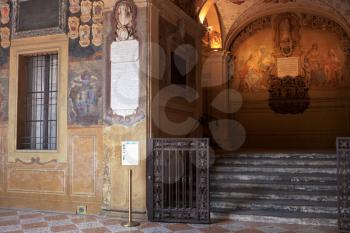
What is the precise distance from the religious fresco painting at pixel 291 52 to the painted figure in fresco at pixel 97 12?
6.87 meters

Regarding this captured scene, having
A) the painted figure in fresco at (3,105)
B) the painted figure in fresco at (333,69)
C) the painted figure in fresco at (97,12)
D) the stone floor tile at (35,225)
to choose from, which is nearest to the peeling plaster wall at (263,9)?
the painted figure in fresco at (333,69)

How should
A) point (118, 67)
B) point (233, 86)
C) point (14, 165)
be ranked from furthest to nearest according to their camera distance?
point (233, 86), point (14, 165), point (118, 67)

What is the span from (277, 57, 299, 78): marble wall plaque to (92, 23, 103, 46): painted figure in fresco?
747cm

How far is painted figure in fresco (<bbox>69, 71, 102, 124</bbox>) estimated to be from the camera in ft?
25.9

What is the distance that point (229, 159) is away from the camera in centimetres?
899

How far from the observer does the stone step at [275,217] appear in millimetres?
6438

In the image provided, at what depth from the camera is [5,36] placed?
29.0ft

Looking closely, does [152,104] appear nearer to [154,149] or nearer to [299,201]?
[154,149]

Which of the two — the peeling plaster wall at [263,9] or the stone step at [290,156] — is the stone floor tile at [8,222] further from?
the peeling plaster wall at [263,9]

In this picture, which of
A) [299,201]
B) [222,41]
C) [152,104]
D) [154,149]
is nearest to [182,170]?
[154,149]

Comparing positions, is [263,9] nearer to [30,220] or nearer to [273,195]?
[273,195]

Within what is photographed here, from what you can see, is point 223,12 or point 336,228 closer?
point 336,228

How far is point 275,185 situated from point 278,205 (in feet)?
2.20

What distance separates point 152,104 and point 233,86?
6925 millimetres
